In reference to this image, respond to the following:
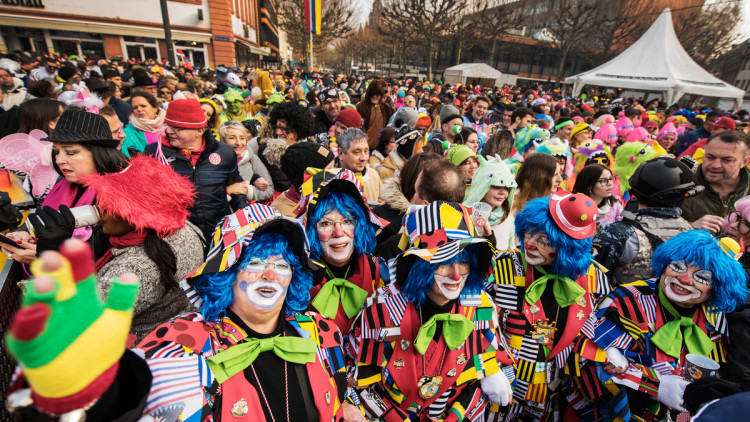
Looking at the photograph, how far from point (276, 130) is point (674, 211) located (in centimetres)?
432

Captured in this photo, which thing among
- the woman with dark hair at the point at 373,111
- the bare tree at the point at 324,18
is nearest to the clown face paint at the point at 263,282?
the woman with dark hair at the point at 373,111

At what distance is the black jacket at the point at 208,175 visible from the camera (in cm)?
308

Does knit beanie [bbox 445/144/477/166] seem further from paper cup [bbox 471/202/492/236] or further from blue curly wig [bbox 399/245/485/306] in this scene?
blue curly wig [bbox 399/245/485/306]

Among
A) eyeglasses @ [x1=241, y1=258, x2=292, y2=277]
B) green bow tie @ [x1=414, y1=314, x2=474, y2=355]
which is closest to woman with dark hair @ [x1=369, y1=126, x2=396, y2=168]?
green bow tie @ [x1=414, y1=314, x2=474, y2=355]

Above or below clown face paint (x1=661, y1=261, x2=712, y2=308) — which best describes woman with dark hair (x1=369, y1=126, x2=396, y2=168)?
above

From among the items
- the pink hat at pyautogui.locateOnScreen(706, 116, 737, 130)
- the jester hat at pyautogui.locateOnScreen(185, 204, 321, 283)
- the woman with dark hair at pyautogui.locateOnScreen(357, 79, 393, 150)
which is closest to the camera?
the jester hat at pyautogui.locateOnScreen(185, 204, 321, 283)

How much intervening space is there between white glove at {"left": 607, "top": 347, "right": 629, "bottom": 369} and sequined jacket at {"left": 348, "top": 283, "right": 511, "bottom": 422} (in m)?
0.67

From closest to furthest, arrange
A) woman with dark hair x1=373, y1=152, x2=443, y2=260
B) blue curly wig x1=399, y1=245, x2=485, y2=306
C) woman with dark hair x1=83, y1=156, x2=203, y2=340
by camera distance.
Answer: woman with dark hair x1=83, y1=156, x2=203, y2=340 → blue curly wig x1=399, y1=245, x2=485, y2=306 → woman with dark hair x1=373, y1=152, x2=443, y2=260

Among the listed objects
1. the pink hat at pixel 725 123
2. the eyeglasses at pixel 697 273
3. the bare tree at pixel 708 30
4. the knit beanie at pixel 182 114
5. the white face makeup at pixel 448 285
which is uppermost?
the bare tree at pixel 708 30

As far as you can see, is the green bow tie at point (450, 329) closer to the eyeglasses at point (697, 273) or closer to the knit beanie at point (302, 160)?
the eyeglasses at point (697, 273)

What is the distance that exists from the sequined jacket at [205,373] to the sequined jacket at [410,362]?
24 cm

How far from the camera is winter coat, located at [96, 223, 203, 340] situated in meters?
1.77

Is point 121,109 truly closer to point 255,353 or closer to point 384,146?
point 384,146

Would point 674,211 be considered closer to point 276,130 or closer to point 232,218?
point 232,218
